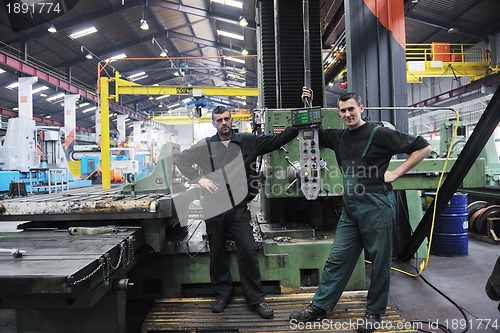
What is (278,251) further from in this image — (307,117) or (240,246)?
(307,117)

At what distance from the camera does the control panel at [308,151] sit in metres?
2.12

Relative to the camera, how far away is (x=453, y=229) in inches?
132

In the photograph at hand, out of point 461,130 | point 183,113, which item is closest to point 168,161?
point 461,130

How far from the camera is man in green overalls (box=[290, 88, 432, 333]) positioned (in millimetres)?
1847

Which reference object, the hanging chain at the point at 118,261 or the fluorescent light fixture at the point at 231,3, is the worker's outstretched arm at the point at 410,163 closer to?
the hanging chain at the point at 118,261

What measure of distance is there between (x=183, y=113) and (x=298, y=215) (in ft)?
38.0

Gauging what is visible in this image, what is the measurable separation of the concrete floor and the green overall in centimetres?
50

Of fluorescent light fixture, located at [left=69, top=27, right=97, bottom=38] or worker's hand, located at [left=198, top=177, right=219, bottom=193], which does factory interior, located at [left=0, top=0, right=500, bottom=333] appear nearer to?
worker's hand, located at [left=198, top=177, right=219, bottom=193]

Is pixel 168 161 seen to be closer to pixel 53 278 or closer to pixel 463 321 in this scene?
pixel 53 278

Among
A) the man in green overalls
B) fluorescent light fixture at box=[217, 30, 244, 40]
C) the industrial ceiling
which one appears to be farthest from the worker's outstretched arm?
fluorescent light fixture at box=[217, 30, 244, 40]

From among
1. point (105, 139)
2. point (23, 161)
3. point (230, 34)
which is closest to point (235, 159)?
point (105, 139)

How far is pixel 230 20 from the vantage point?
8828mm

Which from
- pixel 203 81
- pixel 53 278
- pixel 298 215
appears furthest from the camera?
pixel 203 81

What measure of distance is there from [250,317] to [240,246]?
1.48ft
